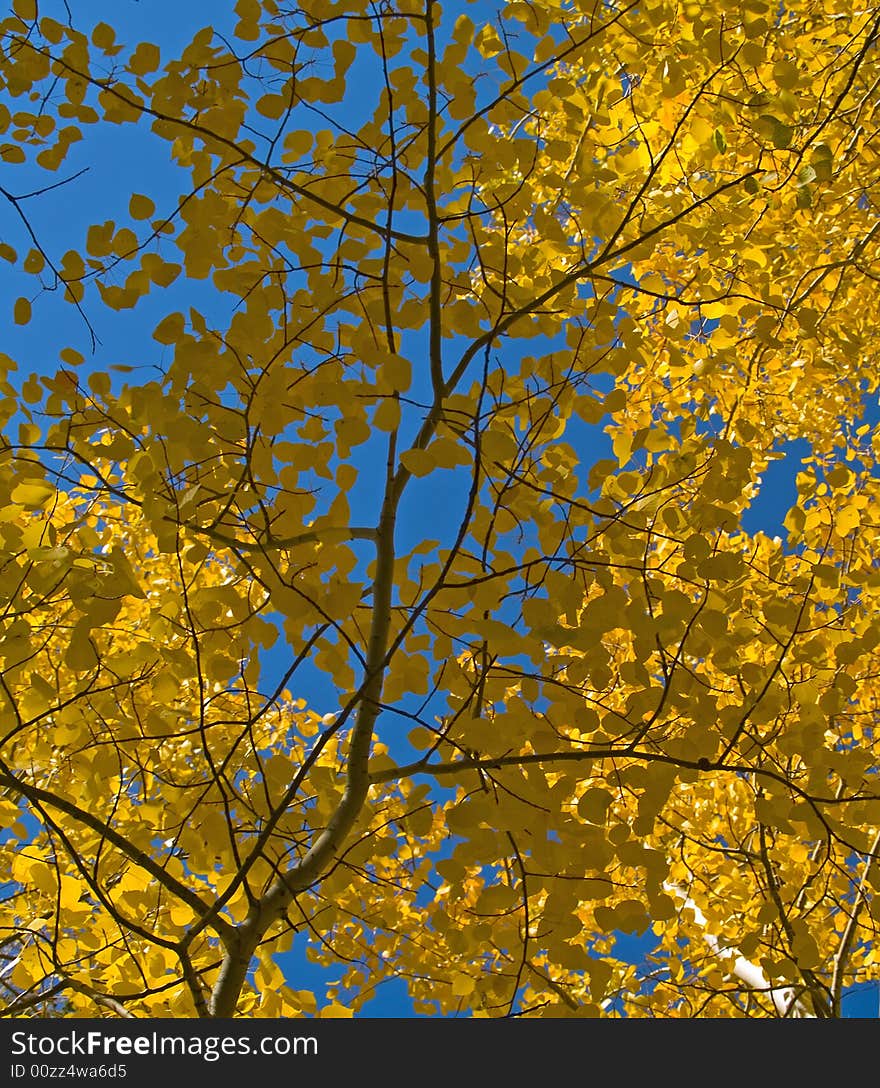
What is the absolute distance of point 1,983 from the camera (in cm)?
206

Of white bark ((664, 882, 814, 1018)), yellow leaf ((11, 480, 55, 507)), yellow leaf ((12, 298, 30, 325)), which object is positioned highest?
yellow leaf ((12, 298, 30, 325))

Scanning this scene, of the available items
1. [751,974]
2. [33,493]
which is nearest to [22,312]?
[33,493]

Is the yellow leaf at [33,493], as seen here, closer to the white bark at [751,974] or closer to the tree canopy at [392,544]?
the tree canopy at [392,544]

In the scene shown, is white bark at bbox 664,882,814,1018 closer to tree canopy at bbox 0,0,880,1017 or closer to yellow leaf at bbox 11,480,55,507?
tree canopy at bbox 0,0,880,1017

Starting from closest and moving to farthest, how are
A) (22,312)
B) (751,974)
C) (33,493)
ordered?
(33,493) < (22,312) < (751,974)

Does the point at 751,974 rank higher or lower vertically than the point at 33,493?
lower

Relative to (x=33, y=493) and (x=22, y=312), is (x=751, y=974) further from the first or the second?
(x=22, y=312)

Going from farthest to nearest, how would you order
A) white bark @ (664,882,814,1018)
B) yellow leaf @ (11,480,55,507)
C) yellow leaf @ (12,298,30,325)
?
white bark @ (664,882,814,1018), yellow leaf @ (12,298,30,325), yellow leaf @ (11,480,55,507)

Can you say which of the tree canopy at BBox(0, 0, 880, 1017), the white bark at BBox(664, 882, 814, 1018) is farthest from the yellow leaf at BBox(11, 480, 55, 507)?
the white bark at BBox(664, 882, 814, 1018)

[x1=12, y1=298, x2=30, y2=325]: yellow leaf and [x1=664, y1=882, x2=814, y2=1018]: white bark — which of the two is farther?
[x1=664, y1=882, x2=814, y2=1018]: white bark

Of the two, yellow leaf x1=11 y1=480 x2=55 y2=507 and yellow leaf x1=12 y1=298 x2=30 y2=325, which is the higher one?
yellow leaf x1=12 y1=298 x2=30 y2=325

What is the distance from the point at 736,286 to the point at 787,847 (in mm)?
1839

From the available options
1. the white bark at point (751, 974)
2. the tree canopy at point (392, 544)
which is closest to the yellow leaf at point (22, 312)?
the tree canopy at point (392, 544)

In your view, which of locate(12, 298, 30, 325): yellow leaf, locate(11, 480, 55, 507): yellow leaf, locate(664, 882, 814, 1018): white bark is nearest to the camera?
locate(11, 480, 55, 507): yellow leaf
